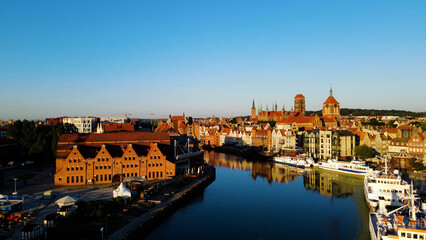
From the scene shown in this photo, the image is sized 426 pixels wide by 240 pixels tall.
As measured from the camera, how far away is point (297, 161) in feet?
184

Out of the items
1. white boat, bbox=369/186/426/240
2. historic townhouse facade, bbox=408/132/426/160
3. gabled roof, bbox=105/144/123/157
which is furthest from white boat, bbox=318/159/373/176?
gabled roof, bbox=105/144/123/157

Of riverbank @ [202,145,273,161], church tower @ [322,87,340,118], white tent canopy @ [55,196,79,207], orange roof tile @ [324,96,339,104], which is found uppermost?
orange roof tile @ [324,96,339,104]

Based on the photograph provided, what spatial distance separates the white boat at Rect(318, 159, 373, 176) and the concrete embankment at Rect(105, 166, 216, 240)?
74.6 ft

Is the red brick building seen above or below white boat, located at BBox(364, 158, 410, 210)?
above

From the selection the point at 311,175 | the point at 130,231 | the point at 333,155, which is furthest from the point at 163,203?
the point at 333,155

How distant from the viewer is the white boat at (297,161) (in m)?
54.9

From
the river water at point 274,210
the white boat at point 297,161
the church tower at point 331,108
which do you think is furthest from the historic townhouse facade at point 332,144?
the church tower at point 331,108

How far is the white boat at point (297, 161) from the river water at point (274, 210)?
608cm

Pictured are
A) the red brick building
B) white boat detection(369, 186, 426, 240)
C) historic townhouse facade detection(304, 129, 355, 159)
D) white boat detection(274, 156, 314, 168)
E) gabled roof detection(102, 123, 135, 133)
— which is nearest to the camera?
white boat detection(369, 186, 426, 240)

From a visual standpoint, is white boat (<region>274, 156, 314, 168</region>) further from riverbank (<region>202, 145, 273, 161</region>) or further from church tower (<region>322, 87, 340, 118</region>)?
church tower (<region>322, 87, 340, 118</region>)

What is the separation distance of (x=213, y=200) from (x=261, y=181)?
1245cm

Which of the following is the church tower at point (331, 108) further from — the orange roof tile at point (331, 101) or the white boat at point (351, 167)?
the white boat at point (351, 167)

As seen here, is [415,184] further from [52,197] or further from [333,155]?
[52,197]

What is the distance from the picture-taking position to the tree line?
48312 mm
